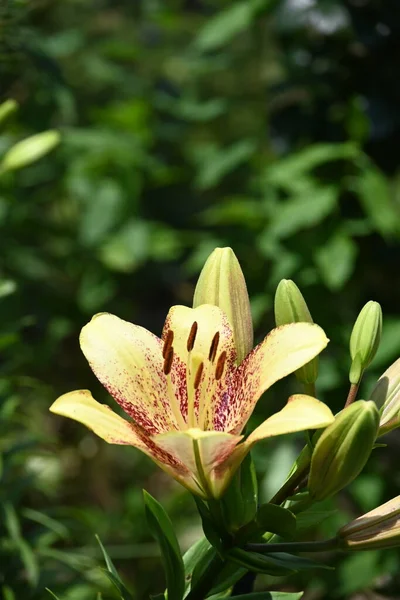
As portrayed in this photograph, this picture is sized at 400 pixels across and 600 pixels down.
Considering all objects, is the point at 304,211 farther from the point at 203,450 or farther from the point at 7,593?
the point at 203,450

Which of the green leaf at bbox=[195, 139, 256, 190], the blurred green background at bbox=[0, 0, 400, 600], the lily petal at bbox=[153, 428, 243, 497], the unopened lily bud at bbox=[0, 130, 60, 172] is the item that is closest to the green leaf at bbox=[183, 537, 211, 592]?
the lily petal at bbox=[153, 428, 243, 497]

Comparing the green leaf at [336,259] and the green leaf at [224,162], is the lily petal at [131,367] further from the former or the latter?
the green leaf at [224,162]

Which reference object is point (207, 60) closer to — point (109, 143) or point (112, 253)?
point (109, 143)

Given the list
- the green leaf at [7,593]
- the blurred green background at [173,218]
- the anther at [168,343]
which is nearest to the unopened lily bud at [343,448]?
the anther at [168,343]

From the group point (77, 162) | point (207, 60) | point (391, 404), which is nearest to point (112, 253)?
point (77, 162)

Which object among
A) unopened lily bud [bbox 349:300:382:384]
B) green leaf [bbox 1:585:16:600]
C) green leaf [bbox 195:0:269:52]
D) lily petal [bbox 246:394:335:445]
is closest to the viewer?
lily petal [bbox 246:394:335:445]

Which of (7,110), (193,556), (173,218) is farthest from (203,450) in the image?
(173,218)

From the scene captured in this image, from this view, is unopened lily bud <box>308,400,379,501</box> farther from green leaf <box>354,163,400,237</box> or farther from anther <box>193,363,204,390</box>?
green leaf <box>354,163,400,237</box>
